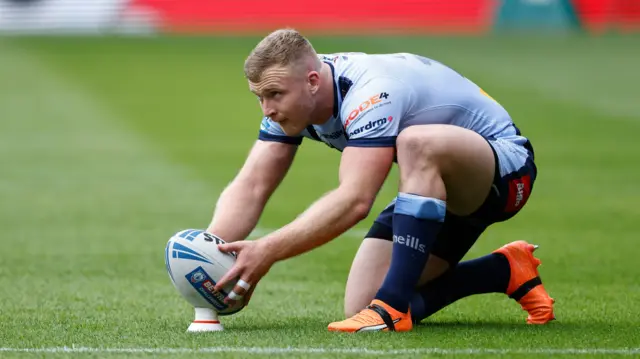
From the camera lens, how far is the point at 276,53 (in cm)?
556

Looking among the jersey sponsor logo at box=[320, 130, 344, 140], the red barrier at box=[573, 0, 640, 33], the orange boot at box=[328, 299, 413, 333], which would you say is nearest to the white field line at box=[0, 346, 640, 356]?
the orange boot at box=[328, 299, 413, 333]

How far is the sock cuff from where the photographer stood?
5504mm

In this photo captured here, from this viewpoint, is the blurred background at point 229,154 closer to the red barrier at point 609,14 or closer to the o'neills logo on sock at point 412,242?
the red barrier at point 609,14

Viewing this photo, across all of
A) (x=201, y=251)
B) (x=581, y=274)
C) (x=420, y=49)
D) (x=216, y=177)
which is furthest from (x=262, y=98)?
(x=420, y=49)

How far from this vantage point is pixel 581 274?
7.87 m

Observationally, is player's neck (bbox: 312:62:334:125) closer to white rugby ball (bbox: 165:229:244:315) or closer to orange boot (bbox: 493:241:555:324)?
white rugby ball (bbox: 165:229:244:315)

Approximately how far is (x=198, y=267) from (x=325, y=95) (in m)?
0.97

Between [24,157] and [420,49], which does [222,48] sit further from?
[24,157]

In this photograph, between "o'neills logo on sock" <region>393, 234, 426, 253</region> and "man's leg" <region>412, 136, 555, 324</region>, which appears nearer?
"o'neills logo on sock" <region>393, 234, 426, 253</region>

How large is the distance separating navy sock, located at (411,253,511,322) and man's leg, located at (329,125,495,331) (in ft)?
1.81

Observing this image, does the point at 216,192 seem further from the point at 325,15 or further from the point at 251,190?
the point at 325,15

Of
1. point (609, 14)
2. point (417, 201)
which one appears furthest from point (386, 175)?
point (609, 14)

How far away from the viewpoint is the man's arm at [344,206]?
5.48 meters

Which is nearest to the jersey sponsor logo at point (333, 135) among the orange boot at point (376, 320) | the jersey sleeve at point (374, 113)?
the jersey sleeve at point (374, 113)
